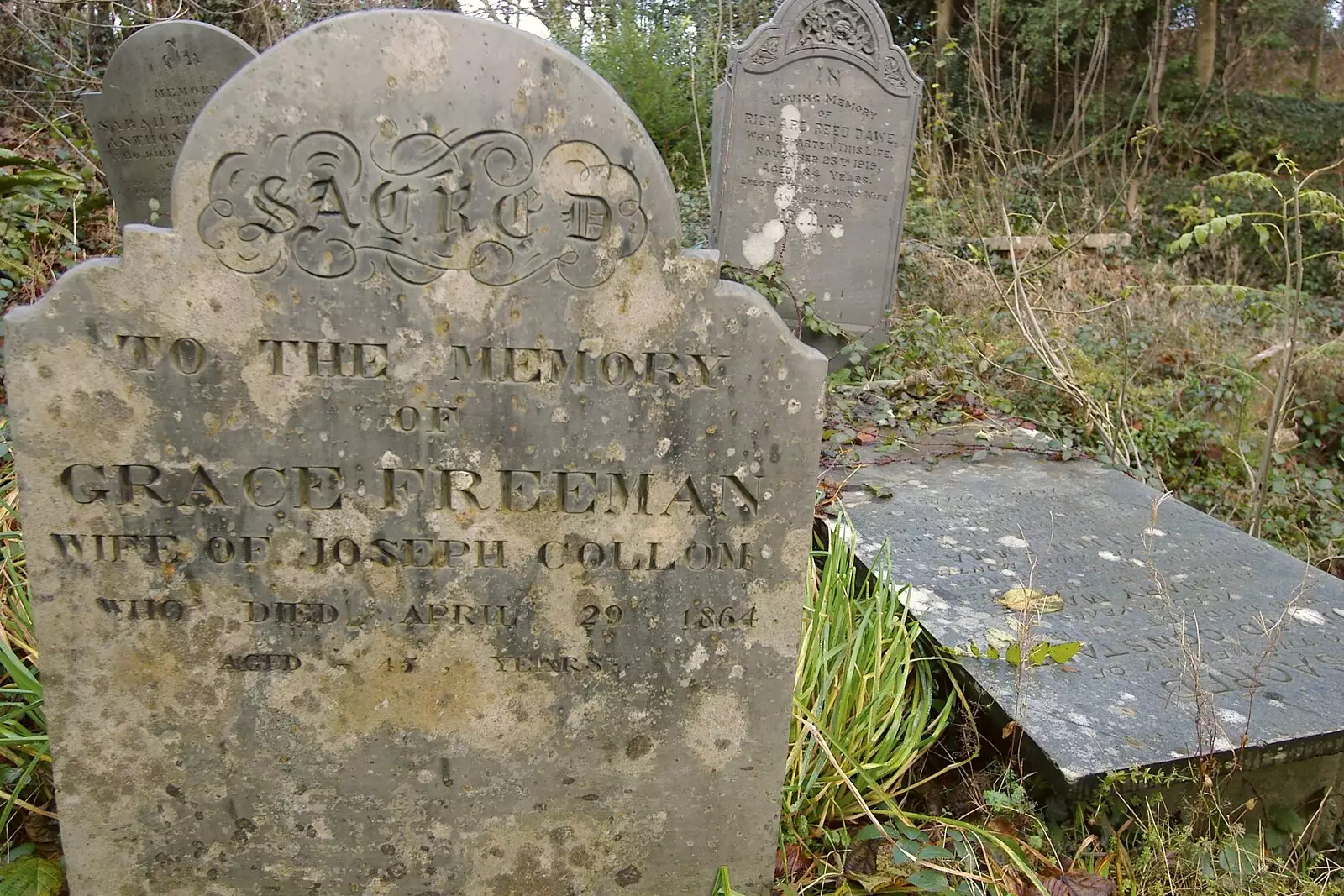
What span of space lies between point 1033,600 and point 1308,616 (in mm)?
922

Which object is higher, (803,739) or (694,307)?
(694,307)

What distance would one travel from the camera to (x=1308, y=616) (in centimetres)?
286

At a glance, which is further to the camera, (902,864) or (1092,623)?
(1092,623)

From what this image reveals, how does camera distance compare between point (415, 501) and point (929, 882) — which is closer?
point (415, 501)

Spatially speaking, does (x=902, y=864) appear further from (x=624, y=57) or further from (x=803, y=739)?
(x=624, y=57)

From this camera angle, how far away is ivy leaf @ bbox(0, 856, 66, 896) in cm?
192

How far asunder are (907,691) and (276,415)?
2017 mm

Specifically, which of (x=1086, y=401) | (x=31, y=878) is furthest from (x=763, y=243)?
(x=31, y=878)

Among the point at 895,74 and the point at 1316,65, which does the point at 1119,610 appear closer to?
the point at 895,74

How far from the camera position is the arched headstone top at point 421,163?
5.08 feet

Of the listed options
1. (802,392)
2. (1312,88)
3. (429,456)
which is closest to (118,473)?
(429,456)

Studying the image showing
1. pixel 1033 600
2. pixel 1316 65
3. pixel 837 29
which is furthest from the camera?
pixel 1316 65

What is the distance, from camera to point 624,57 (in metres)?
11.0

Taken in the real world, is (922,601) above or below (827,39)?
below
